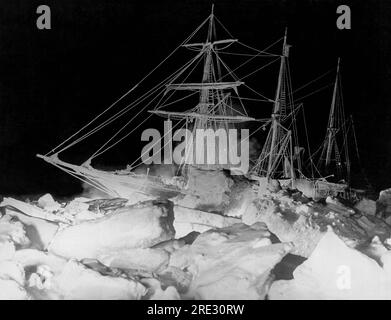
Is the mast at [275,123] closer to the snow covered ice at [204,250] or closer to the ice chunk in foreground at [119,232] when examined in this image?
the snow covered ice at [204,250]

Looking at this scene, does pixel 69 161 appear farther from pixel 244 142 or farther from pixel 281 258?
pixel 281 258

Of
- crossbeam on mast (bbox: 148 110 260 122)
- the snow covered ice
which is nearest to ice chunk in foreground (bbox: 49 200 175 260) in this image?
the snow covered ice

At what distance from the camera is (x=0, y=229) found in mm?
6031

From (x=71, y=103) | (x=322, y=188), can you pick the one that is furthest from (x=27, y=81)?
(x=322, y=188)

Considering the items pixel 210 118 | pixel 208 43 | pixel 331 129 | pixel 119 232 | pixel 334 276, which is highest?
pixel 208 43

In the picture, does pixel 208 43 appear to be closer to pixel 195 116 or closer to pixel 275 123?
pixel 195 116

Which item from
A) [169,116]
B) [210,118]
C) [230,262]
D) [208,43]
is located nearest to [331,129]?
[210,118]

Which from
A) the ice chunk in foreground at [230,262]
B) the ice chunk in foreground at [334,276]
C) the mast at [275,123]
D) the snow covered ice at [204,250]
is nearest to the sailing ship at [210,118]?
the mast at [275,123]

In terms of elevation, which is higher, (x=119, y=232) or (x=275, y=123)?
(x=275, y=123)

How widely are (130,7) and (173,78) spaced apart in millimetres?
1083

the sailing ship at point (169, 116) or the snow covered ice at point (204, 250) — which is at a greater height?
the sailing ship at point (169, 116)

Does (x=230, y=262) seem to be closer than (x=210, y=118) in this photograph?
Yes

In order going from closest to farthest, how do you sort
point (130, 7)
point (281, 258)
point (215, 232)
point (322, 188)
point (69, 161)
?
1. point (281, 258)
2. point (215, 232)
3. point (130, 7)
4. point (69, 161)
5. point (322, 188)

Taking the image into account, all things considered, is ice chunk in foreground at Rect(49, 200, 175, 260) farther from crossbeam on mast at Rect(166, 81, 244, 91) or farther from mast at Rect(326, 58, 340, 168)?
mast at Rect(326, 58, 340, 168)
